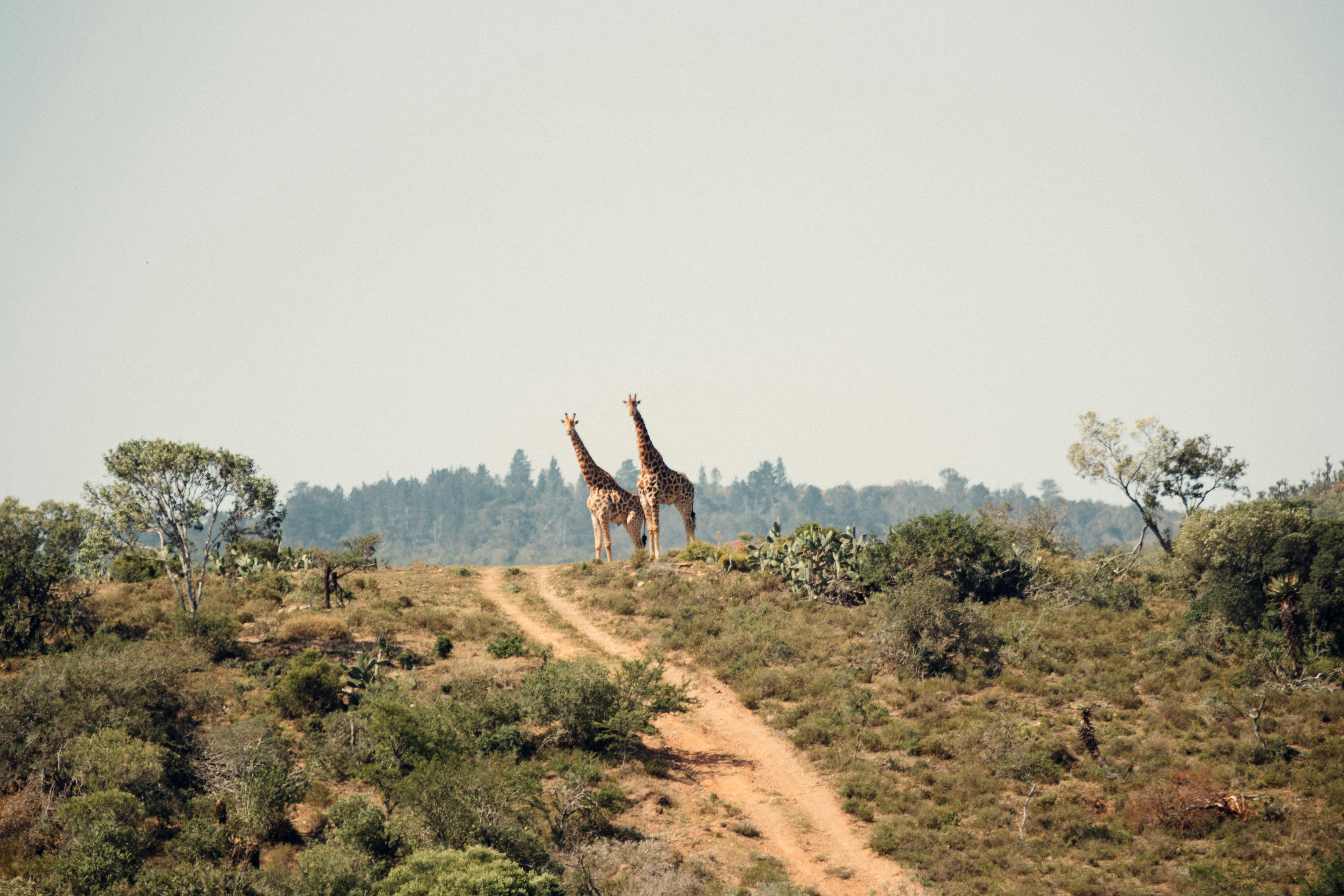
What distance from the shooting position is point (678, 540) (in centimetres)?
19562

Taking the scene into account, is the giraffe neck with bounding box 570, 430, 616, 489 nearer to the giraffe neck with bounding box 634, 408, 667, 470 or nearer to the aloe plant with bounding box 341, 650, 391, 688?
the giraffe neck with bounding box 634, 408, 667, 470

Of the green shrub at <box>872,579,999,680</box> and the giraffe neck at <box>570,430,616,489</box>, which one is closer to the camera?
the green shrub at <box>872,579,999,680</box>

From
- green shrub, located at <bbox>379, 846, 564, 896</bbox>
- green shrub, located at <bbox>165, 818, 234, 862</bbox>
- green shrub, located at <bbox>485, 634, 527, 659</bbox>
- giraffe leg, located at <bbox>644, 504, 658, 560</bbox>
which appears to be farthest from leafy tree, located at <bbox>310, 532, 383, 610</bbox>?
green shrub, located at <bbox>379, 846, 564, 896</bbox>

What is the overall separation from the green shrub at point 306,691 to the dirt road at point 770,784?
7605 millimetres

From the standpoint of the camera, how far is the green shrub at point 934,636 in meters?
24.8

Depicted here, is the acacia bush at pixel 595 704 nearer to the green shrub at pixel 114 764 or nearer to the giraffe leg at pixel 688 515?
the green shrub at pixel 114 764

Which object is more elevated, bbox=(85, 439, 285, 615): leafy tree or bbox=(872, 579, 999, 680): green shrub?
bbox=(85, 439, 285, 615): leafy tree

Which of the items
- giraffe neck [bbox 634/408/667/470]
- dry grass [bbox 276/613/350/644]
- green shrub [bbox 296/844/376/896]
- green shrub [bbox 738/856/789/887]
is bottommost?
green shrub [bbox 738/856/789/887]

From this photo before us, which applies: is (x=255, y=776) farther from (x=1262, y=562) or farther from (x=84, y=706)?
(x=1262, y=562)

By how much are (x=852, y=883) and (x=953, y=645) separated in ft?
35.5

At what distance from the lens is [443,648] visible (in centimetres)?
2625

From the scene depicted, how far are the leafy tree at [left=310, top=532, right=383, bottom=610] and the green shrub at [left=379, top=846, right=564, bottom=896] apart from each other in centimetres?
1785

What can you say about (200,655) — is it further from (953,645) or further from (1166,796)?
(1166,796)

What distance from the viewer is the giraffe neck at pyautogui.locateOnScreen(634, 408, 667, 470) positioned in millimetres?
40406
